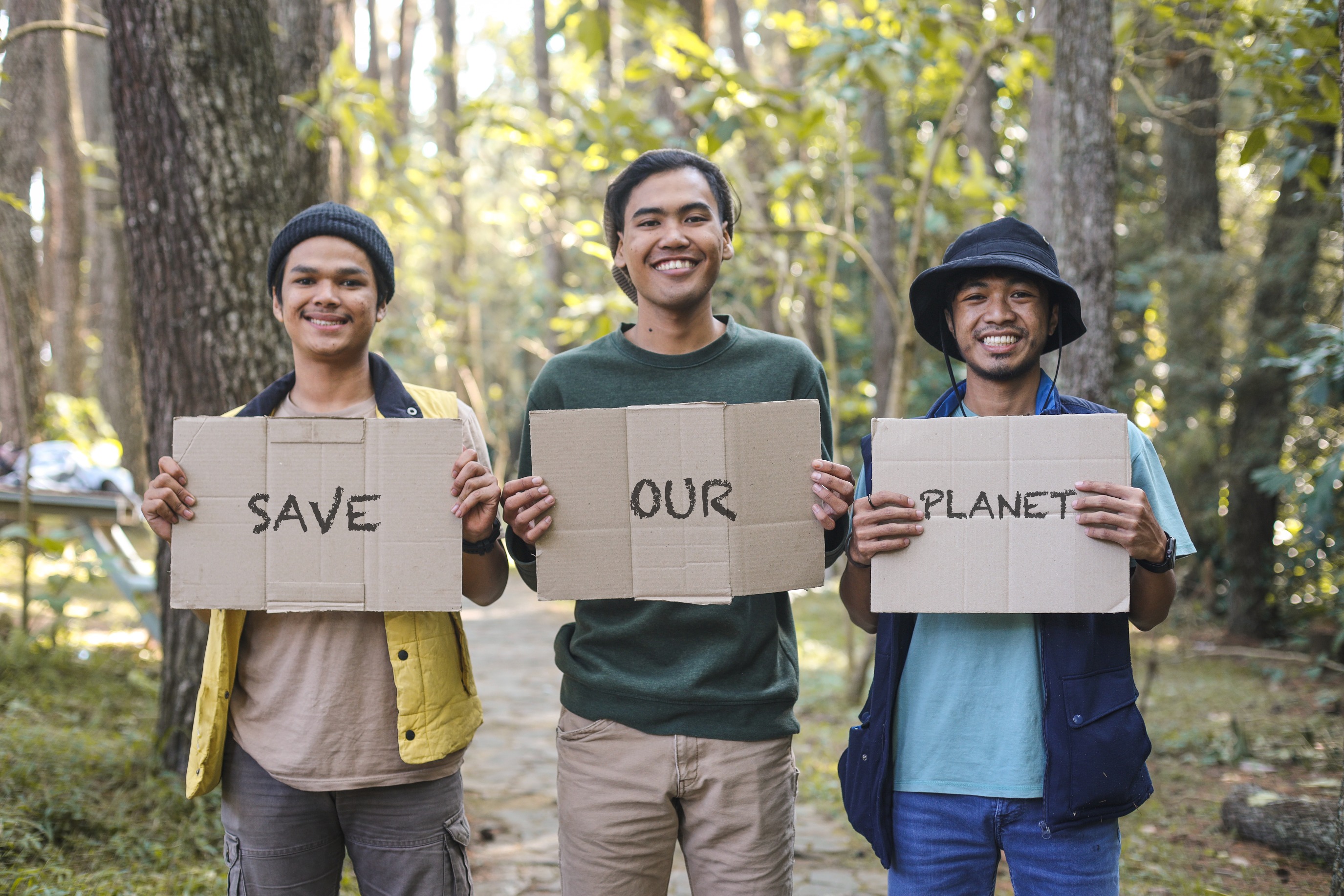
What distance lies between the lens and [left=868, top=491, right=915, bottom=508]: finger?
1.95 m

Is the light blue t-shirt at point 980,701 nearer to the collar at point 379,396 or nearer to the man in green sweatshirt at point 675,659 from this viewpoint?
the man in green sweatshirt at point 675,659

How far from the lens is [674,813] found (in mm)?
2129

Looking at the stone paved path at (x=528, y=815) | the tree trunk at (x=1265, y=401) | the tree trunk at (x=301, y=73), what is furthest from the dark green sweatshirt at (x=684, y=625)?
the tree trunk at (x=1265, y=401)

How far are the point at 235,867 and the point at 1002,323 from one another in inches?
74.2

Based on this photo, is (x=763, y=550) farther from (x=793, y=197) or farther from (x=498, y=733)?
(x=793, y=197)

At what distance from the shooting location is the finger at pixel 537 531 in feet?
6.55

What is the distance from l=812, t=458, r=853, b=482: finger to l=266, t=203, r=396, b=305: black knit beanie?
104cm

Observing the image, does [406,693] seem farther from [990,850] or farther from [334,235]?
[990,850]

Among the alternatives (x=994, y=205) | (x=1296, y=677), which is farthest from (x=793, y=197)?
(x=1296, y=677)

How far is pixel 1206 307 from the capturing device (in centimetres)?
827

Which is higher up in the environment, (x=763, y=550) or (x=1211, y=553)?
(x=763, y=550)

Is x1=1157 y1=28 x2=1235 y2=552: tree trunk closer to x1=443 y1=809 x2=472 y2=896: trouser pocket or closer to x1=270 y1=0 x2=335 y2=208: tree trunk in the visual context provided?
x1=270 y1=0 x2=335 y2=208: tree trunk

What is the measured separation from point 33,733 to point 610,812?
10.0ft

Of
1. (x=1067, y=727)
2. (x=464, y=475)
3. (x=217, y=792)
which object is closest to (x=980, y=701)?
(x=1067, y=727)
